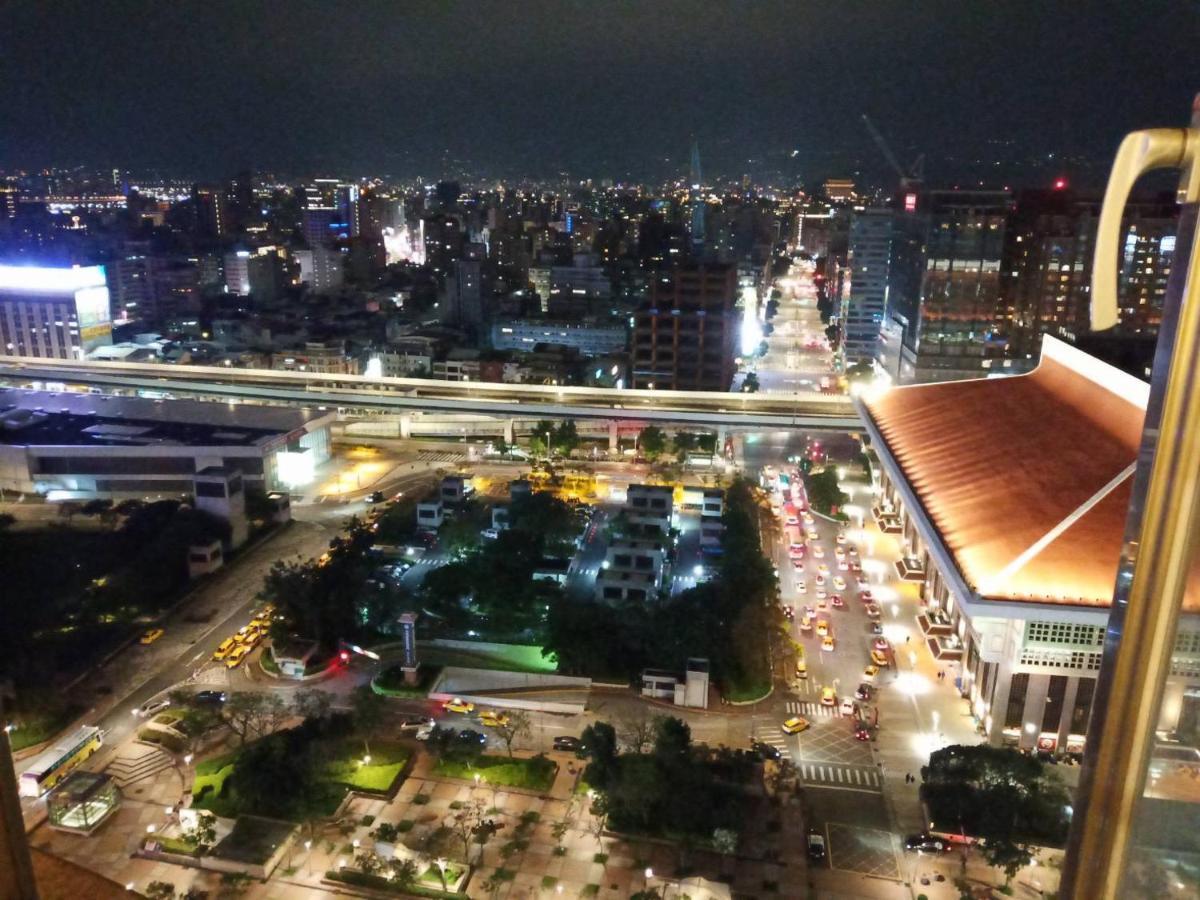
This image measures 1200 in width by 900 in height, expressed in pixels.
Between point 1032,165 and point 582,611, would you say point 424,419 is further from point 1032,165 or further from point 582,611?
point 1032,165

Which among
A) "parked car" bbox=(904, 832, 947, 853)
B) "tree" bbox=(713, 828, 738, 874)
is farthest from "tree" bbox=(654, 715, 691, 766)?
"parked car" bbox=(904, 832, 947, 853)

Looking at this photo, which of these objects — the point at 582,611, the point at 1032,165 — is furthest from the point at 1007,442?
the point at 1032,165

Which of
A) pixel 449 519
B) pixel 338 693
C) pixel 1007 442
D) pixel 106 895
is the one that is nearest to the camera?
pixel 106 895

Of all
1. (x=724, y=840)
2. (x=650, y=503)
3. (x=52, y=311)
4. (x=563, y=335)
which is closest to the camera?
(x=724, y=840)

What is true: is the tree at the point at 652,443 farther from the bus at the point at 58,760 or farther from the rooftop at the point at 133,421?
the bus at the point at 58,760

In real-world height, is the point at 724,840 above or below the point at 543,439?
below

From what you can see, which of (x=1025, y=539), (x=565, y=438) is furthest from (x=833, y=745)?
(x=565, y=438)

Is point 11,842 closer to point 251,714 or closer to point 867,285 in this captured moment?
point 251,714
